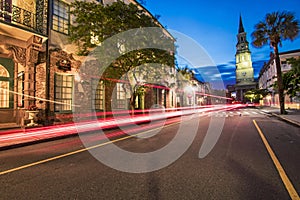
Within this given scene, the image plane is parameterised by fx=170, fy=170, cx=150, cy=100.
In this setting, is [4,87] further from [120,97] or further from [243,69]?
[243,69]

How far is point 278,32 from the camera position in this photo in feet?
60.8

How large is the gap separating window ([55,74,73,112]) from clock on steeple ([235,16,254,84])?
102936mm

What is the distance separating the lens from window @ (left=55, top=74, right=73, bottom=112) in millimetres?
12539

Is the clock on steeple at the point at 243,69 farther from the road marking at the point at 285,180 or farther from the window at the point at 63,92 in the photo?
the road marking at the point at 285,180

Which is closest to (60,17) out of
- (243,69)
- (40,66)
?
(40,66)

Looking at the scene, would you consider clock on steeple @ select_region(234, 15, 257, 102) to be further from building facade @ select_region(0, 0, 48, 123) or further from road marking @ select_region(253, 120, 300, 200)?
road marking @ select_region(253, 120, 300, 200)

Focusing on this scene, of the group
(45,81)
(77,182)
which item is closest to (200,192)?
(77,182)

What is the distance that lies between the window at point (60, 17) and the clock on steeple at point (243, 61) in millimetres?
102536

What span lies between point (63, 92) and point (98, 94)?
312 cm

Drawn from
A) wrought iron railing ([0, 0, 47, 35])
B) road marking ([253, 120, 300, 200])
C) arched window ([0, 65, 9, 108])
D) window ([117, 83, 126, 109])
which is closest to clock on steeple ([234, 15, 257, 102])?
window ([117, 83, 126, 109])

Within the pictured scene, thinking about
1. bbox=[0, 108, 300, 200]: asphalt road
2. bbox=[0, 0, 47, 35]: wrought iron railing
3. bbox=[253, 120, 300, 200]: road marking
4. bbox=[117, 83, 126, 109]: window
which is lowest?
bbox=[0, 108, 300, 200]: asphalt road

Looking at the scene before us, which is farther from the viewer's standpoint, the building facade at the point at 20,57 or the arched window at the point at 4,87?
the arched window at the point at 4,87

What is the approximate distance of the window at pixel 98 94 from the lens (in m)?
15.0

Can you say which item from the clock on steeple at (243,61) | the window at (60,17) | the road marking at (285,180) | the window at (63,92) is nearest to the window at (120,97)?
the window at (63,92)
